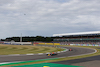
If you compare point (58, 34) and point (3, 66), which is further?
point (58, 34)

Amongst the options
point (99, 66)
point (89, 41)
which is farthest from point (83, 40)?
point (99, 66)

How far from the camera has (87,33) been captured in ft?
296

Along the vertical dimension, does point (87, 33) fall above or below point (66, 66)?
above

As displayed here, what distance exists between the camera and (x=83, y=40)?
83.0 meters

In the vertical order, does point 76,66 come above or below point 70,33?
below

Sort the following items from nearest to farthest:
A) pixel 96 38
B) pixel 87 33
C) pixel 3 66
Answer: pixel 3 66
pixel 96 38
pixel 87 33

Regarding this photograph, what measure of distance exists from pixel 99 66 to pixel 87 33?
78.6m

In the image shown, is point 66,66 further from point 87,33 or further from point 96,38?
point 87,33

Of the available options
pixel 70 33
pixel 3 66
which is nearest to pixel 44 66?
pixel 3 66

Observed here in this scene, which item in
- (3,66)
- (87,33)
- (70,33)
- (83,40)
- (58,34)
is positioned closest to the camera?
(3,66)

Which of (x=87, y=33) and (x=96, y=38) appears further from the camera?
(x=87, y=33)

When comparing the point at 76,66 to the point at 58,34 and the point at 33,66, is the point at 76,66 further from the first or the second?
the point at 58,34

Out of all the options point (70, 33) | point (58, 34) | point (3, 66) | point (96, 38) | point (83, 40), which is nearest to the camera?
point (3, 66)

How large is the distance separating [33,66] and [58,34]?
101 metres
